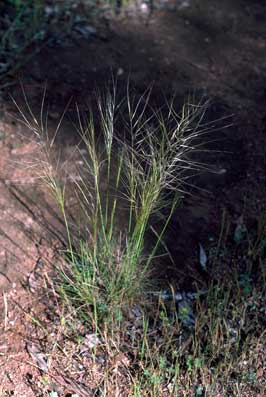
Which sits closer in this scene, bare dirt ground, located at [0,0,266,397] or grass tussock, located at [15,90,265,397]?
grass tussock, located at [15,90,265,397]

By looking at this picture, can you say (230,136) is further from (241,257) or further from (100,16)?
(100,16)

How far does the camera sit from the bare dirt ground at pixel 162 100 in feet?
9.68

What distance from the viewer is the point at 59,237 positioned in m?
3.06

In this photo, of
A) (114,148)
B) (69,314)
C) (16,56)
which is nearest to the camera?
(69,314)

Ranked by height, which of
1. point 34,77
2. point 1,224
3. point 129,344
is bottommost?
point 129,344

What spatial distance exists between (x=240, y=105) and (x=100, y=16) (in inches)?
50.3

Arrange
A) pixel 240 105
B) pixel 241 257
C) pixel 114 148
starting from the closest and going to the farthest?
1. pixel 241 257
2. pixel 114 148
3. pixel 240 105

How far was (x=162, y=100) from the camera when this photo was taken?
3.78m

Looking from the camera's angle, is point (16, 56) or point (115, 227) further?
point (16, 56)

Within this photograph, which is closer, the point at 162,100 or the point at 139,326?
the point at 139,326

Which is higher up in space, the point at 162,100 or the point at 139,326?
the point at 162,100

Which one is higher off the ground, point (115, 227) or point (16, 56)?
point (16, 56)

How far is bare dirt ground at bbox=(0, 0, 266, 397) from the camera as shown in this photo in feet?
9.68

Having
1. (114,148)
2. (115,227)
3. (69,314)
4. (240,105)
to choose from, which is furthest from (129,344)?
(240,105)
